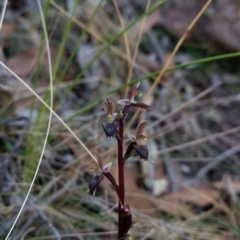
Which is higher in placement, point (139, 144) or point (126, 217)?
point (139, 144)

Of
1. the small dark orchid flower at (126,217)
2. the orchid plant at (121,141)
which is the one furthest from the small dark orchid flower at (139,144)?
the small dark orchid flower at (126,217)

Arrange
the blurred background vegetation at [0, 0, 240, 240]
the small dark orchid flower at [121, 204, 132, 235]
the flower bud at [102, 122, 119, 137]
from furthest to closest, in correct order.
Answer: the blurred background vegetation at [0, 0, 240, 240]
the small dark orchid flower at [121, 204, 132, 235]
the flower bud at [102, 122, 119, 137]

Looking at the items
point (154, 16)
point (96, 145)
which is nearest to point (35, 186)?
point (96, 145)

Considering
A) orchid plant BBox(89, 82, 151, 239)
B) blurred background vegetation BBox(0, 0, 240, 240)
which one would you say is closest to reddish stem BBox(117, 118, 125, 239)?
orchid plant BBox(89, 82, 151, 239)

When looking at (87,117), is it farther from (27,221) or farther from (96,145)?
(27,221)

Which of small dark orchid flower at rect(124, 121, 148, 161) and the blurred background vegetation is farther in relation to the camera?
the blurred background vegetation

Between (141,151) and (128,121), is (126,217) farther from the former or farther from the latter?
(128,121)

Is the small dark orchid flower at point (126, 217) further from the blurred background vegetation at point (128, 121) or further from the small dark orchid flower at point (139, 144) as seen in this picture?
the blurred background vegetation at point (128, 121)

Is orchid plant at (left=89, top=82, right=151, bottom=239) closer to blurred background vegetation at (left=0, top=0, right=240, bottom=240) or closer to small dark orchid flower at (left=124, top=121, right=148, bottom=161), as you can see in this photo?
small dark orchid flower at (left=124, top=121, right=148, bottom=161)

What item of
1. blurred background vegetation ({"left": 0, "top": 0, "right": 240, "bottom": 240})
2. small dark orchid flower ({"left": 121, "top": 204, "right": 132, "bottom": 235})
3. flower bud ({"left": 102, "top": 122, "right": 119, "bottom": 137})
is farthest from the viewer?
blurred background vegetation ({"left": 0, "top": 0, "right": 240, "bottom": 240})

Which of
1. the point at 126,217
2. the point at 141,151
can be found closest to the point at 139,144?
the point at 141,151

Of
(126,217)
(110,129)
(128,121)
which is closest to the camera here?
(110,129)
